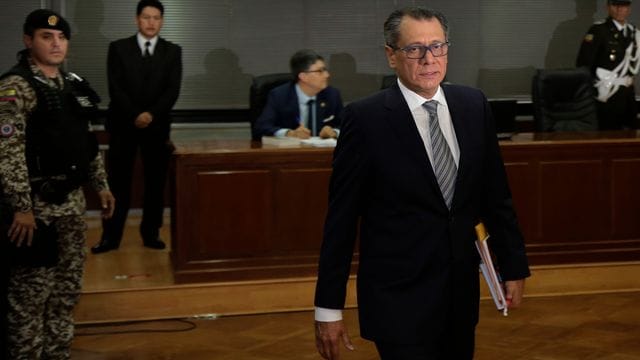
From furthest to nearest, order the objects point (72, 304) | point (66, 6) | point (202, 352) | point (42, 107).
Result: point (66, 6), point (202, 352), point (72, 304), point (42, 107)

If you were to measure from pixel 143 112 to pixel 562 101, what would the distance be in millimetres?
2945

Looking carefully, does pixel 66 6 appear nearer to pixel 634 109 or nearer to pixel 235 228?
pixel 235 228

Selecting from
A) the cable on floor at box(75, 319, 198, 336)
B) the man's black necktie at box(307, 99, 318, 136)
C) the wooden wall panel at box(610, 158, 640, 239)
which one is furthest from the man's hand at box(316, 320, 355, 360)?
the wooden wall panel at box(610, 158, 640, 239)

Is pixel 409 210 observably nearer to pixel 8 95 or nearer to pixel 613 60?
pixel 8 95

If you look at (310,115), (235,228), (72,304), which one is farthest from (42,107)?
(310,115)

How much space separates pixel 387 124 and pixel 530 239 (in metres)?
3.64

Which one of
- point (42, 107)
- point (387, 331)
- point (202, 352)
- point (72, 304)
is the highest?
point (42, 107)

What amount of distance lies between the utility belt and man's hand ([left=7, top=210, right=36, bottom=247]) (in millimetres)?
115

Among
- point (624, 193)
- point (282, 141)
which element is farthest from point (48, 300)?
point (624, 193)

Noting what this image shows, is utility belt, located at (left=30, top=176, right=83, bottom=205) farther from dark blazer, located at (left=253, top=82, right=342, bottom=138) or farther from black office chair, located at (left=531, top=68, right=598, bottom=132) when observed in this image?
black office chair, located at (left=531, top=68, right=598, bottom=132)

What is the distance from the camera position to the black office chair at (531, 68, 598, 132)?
7.52 metres

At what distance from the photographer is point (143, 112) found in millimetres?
6805

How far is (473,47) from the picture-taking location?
29.8 ft

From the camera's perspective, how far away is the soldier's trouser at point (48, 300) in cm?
414
